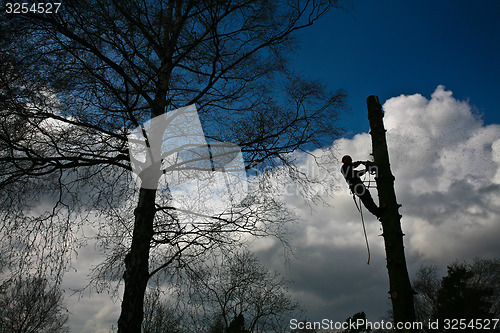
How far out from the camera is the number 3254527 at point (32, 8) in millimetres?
3973

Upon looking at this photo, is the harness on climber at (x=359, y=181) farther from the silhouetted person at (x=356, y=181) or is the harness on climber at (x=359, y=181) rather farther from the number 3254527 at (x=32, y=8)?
the number 3254527 at (x=32, y=8)

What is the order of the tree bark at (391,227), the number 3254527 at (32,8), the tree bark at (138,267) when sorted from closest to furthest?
the tree bark at (391,227)
the number 3254527 at (32,8)
the tree bark at (138,267)

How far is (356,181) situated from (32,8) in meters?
4.91

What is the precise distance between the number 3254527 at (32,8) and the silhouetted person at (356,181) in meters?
4.39

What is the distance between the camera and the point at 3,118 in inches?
188

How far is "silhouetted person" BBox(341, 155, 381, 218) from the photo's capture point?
4.81 metres

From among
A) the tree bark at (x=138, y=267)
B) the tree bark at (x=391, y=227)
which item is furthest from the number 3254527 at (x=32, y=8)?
the tree bark at (x=391, y=227)

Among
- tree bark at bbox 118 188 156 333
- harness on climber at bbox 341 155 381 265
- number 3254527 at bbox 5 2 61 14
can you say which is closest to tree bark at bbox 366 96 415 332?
harness on climber at bbox 341 155 381 265

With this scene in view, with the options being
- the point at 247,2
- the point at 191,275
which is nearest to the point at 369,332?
the point at 191,275

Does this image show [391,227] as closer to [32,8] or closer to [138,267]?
[138,267]

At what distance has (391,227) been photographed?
4.12 metres

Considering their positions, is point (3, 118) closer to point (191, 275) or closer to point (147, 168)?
point (147, 168)

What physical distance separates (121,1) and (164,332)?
A: 61.4 feet

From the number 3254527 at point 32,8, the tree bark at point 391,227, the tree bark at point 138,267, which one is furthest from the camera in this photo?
the tree bark at point 138,267
